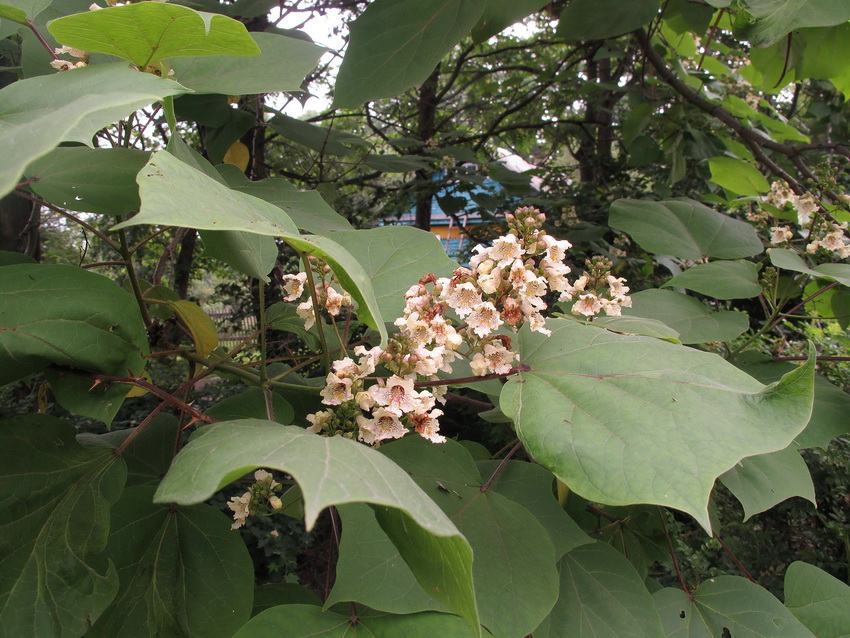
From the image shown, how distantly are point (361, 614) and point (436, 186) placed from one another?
2.87 m

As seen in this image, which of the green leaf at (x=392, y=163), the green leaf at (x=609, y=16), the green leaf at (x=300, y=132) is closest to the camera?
the green leaf at (x=609, y=16)

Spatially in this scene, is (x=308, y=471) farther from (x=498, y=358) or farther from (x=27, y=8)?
(x=27, y=8)

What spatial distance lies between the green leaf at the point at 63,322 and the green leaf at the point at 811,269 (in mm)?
1350

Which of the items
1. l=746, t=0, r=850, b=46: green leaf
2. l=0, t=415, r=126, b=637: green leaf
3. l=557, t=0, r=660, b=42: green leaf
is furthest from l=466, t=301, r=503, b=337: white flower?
l=557, t=0, r=660, b=42: green leaf

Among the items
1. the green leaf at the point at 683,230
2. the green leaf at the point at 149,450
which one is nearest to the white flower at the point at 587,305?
the green leaf at the point at 683,230

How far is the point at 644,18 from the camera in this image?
5.23 feet

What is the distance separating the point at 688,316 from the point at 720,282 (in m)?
0.12

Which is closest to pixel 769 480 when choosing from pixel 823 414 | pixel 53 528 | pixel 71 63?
pixel 823 414

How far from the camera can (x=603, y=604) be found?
100 centimetres

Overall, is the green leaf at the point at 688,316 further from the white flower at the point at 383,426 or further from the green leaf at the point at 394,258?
the white flower at the point at 383,426

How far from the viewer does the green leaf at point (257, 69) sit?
932 millimetres

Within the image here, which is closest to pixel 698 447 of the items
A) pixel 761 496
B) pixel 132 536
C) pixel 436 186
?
pixel 761 496

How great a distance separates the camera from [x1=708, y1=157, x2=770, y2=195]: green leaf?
2.02m

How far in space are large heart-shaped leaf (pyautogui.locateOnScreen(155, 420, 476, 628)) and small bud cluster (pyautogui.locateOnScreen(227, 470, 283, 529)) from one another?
28 cm
